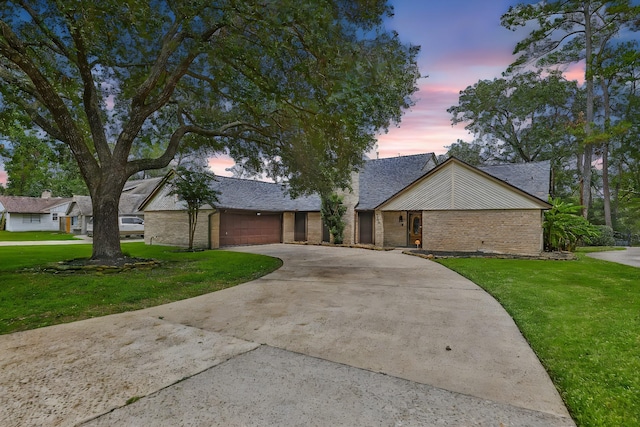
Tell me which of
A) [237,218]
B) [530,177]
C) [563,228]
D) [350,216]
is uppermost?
[530,177]

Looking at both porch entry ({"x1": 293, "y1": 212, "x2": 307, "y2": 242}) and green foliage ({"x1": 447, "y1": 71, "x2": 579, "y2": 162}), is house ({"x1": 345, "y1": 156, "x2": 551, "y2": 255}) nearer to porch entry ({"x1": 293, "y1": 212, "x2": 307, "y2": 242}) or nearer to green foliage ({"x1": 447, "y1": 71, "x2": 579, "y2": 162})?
porch entry ({"x1": 293, "y1": 212, "x2": 307, "y2": 242})

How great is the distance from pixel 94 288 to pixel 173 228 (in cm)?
1397

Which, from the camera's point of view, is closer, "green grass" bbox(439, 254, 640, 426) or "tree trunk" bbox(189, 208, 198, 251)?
"green grass" bbox(439, 254, 640, 426)

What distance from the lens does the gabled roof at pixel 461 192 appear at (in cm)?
1526

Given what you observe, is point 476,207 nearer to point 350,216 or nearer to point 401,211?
point 401,211

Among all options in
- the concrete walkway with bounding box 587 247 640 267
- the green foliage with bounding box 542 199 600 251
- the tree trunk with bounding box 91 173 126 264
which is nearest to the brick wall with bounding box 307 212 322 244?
the green foliage with bounding box 542 199 600 251

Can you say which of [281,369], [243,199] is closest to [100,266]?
[281,369]

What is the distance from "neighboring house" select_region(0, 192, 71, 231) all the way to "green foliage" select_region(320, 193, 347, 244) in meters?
33.0

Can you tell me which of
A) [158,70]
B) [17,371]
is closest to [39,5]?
[158,70]

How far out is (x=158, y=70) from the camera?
10.5 m

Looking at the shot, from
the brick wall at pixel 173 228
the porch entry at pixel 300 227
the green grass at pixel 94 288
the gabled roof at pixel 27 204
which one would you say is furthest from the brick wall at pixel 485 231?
the gabled roof at pixel 27 204

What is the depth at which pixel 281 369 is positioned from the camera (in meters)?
3.44

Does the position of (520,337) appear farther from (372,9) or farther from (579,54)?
(579,54)

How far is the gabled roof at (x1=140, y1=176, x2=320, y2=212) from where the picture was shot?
20609mm
